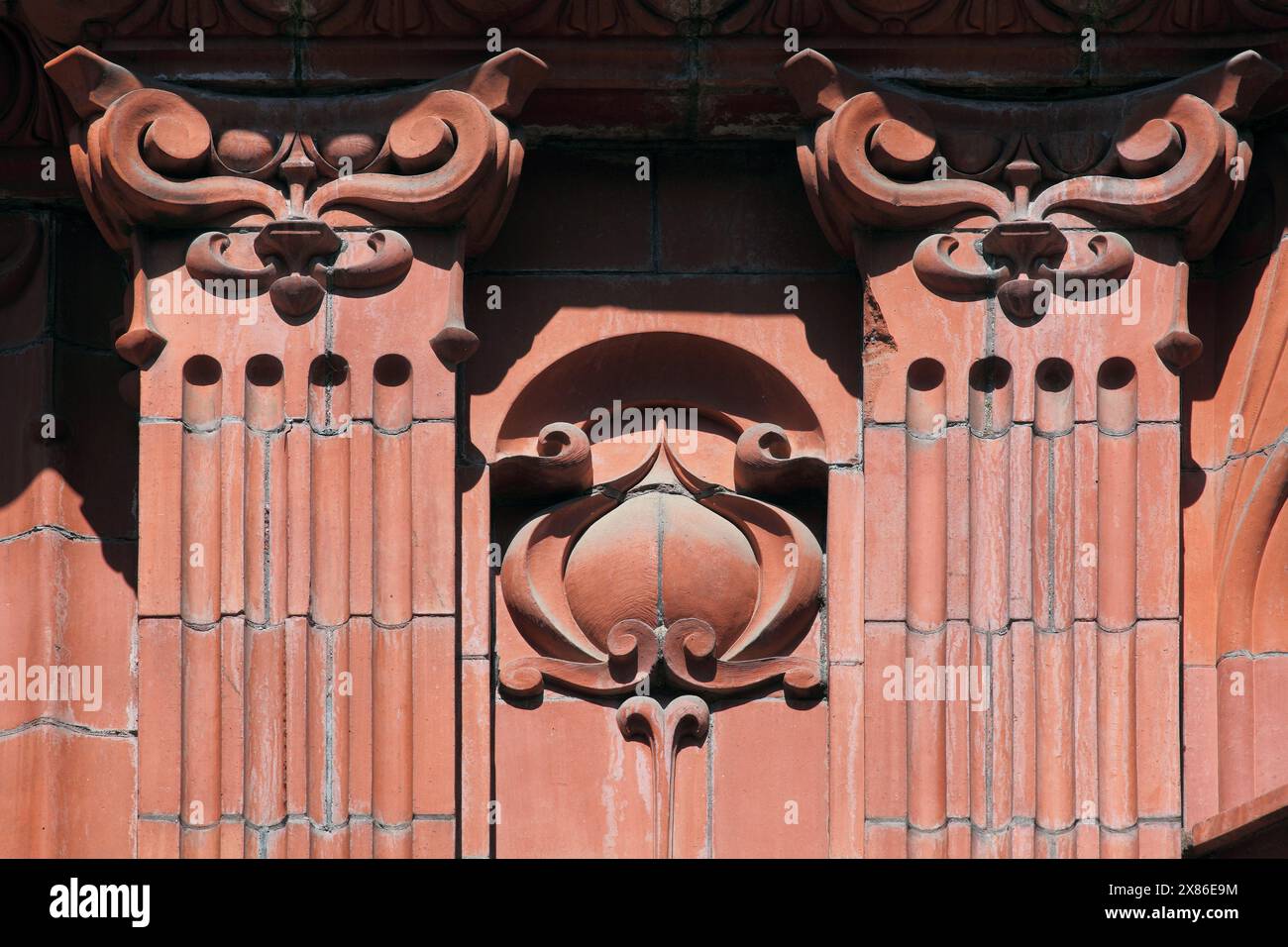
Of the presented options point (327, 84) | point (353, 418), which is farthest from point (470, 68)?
point (353, 418)

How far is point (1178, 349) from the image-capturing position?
1227 centimetres

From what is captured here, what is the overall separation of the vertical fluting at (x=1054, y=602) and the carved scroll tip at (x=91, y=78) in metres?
3.32

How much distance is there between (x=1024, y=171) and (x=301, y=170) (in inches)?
98.2

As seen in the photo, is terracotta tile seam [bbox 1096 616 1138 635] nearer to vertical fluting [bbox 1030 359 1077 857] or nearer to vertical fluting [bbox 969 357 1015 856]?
vertical fluting [bbox 1030 359 1077 857]

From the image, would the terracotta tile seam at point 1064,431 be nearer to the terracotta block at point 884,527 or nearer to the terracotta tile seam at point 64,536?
the terracotta block at point 884,527

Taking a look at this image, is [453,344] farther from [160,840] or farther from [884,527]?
[160,840]

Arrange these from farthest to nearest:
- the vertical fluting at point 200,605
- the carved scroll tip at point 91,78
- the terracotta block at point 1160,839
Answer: the carved scroll tip at point 91,78 < the vertical fluting at point 200,605 < the terracotta block at point 1160,839

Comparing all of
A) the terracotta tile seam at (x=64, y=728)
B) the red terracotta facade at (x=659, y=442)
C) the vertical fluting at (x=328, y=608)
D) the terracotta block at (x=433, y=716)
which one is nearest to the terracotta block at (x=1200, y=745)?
the red terracotta facade at (x=659, y=442)

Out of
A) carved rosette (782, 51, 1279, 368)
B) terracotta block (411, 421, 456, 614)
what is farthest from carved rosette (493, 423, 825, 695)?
carved rosette (782, 51, 1279, 368)

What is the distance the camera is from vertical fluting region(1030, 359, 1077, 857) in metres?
11.9

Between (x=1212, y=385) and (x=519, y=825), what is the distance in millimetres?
2893

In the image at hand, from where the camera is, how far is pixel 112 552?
42.1 feet

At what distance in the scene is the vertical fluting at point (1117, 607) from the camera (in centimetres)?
1194
